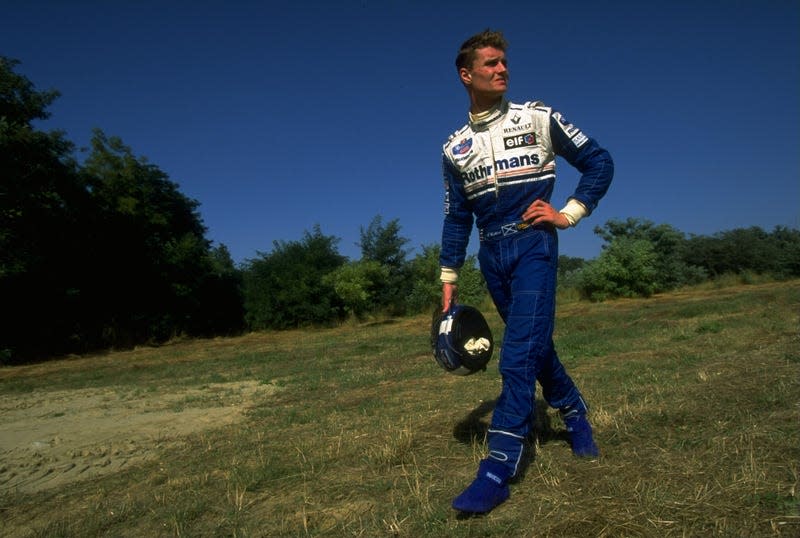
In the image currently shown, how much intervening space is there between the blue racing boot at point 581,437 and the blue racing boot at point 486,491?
0.63 meters

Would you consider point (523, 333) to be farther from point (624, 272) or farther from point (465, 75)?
point (624, 272)

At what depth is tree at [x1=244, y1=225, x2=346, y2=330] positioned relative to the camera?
83.8ft

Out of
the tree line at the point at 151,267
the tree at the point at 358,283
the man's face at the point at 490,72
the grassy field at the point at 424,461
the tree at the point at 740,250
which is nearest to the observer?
the grassy field at the point at 424,461

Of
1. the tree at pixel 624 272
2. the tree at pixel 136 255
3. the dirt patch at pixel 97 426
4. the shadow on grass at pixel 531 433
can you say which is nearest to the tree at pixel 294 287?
the tree at pixel 136 255

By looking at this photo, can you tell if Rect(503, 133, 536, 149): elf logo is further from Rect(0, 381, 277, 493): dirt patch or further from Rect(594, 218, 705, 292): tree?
Rect(594, 218, 705, 292): tree

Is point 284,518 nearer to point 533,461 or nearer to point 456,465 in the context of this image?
point 456,465

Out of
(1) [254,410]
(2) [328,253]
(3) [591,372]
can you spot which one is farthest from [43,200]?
(3) [591,372]

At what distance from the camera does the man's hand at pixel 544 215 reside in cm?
257

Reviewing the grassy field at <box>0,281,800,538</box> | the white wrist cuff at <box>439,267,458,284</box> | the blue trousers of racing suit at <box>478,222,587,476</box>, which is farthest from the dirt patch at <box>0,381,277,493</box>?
the blue trousers of racing suit at <box>478,222,587,476</box>

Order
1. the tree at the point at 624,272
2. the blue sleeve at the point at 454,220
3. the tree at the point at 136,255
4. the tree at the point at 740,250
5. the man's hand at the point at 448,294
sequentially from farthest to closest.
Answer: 1. the tree at the point at 740,250
2. the tree at the point at 624,272
3. the tree at the point at 136,255
4. the man's hand at the point at 448,294
5. the blue sleeve at the point at 454,220

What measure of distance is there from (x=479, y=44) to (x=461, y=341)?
1.61 m

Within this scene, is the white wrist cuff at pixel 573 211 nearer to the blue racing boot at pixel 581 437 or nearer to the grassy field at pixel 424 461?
the blue racing boot at pixel 581 437

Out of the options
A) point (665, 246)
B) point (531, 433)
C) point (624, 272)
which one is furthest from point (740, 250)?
point (531, 433)

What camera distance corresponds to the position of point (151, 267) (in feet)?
71.9
